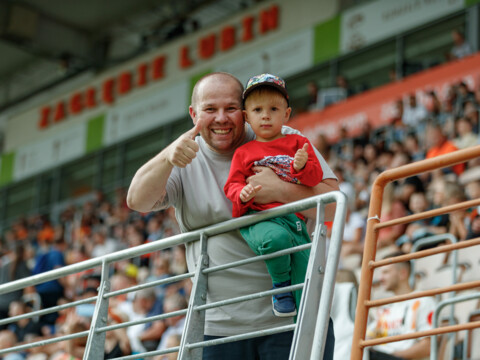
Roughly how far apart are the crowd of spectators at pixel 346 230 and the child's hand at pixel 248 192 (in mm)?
2957

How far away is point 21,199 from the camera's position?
21.5 m

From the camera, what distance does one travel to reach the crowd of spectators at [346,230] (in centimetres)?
651

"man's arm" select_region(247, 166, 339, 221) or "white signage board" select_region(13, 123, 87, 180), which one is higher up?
"white signage board" select_region(13, 123, 87, 180)

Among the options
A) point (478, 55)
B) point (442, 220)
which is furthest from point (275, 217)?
point (478, 55)

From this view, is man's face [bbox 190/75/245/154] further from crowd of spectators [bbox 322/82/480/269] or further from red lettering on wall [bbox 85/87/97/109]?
red lettering on wall [bbox 85/87/97/109]

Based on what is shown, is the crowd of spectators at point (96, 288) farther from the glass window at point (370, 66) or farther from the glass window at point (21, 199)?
the glass window at point (21, 199)

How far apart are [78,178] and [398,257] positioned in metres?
17.9

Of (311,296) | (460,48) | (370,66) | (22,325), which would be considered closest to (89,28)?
(370,66)

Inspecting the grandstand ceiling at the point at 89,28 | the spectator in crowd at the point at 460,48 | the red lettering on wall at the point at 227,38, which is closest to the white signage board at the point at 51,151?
the grandstand ceiling at the point at 89,28

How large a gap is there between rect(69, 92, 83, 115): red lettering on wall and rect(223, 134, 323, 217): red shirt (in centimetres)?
1794

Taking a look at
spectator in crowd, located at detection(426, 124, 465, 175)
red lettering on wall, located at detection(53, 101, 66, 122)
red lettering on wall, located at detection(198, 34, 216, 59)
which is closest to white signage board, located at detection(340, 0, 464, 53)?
red lettering on wall, located at detection(198, 34, 216, 59)

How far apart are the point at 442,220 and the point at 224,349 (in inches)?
175

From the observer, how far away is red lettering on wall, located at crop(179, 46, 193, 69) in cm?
1785

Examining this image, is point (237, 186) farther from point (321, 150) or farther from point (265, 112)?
point (321, 150)
